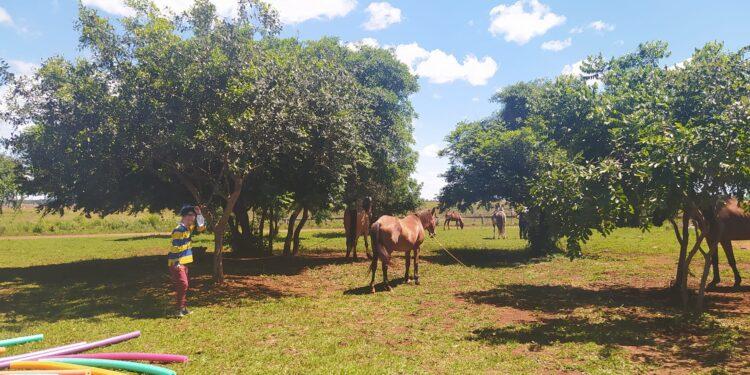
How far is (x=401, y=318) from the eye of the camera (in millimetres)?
A: 9258

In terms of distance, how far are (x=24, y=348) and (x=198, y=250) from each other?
12.6 m

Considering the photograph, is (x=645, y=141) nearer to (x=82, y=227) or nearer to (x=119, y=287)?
(x=119, y=287)

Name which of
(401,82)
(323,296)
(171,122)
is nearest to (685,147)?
(323,296)

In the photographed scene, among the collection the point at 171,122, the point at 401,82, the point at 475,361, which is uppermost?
the point at 401,82

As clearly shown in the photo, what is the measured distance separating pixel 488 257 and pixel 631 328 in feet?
39.2

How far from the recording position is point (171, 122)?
1140 cm

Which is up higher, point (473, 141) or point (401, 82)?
point (401, 82)

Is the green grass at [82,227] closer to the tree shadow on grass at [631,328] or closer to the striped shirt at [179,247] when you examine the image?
the striped shirt at [179,247]

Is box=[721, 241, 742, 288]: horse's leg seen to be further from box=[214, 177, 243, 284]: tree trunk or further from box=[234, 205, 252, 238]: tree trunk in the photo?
box=[234, 205, 252, 238]: tree trunk

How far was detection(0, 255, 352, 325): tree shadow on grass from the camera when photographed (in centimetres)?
1002

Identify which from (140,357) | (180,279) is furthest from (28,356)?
(180,279)

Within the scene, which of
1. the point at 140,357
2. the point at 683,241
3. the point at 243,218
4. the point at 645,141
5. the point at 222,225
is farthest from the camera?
the point at 243,218

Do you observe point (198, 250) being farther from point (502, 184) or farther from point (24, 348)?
point (502, 184)

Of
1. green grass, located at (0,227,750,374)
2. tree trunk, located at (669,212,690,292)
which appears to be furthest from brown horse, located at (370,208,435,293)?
tree trunk, located at (669,212,690,292)
